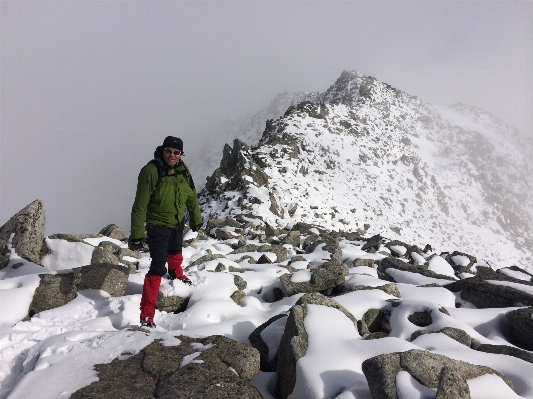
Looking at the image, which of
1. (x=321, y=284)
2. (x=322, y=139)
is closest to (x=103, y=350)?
(x=321, y=284)

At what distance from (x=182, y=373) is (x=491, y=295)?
574 centimetres

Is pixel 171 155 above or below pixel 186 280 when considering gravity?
above

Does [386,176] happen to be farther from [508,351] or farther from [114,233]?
[508,351]

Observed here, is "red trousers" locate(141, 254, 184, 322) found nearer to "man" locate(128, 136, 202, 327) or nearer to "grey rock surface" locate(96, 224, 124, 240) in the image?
"man" locate(128, 136, 202, 327)

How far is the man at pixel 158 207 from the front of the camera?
488cm

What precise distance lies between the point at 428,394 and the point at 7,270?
7.96 m

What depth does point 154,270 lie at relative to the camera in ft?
16.6

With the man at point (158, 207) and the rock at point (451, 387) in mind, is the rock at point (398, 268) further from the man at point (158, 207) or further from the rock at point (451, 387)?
Answer: the man at point (158, 207)

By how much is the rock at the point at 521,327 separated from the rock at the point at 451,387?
2.73 m

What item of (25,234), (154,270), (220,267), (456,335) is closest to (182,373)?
(154,270)

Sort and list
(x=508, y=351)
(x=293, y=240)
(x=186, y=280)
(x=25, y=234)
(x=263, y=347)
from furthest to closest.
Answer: (x=293, y=240)
(x=25, y=234)
(x=186, y=280)
(x=263, y=347)
(x=508, y=351)

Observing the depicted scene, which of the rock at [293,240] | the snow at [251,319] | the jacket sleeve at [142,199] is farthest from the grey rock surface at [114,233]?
the jacket sleeve at [142,199]

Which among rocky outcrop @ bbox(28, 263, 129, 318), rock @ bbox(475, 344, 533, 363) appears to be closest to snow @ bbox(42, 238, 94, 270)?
rocky outcrop @ bbox(28, 263, 129, 318)

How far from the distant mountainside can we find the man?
1440 centimetres
